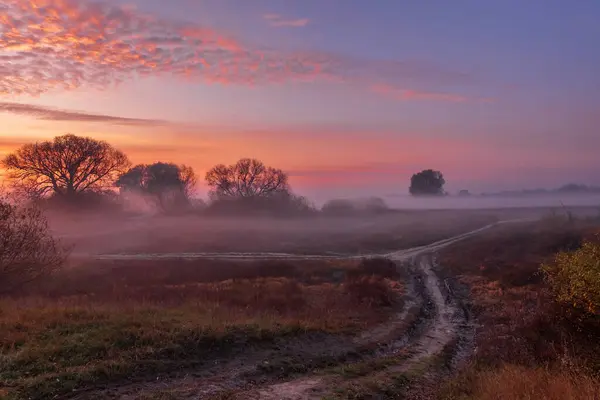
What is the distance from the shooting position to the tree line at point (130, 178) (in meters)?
70.2

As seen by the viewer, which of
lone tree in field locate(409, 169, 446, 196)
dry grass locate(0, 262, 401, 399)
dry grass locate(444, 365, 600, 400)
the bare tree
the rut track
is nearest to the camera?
dry grass locate(444, 365, 600, 400)

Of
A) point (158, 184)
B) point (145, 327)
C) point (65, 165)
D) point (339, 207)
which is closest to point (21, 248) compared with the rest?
point (145, 327)

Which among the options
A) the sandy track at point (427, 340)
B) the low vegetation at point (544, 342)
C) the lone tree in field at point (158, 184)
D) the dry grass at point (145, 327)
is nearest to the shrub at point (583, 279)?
the low vegetation at point (544, 342)

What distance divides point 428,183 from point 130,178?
14057cm

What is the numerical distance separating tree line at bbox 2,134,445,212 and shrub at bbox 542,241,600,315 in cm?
7426

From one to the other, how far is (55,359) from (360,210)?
12968cm

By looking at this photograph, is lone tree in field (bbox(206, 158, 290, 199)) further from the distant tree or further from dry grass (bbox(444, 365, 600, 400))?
dry grass (bbox(444, 365, 600, 400))

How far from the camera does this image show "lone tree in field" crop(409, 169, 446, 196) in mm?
195625

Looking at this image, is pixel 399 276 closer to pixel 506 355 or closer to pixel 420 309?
pixel 420 309

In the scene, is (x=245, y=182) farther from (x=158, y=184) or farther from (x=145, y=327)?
(x=145, y=327)

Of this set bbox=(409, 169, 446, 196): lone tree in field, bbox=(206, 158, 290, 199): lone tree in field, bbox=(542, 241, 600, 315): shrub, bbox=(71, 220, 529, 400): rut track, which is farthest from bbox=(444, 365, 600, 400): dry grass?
bbox=(409, 169, 446, 196): lone tree in field

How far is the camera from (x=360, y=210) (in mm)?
139125

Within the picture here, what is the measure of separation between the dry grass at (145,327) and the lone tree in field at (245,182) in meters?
84.0

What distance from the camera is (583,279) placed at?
12.7 m
